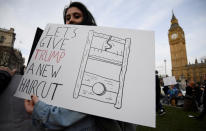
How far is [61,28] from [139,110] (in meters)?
0.90

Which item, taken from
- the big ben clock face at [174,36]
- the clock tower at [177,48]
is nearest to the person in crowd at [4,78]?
the clock tower at [177,48]

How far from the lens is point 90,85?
0.72 m

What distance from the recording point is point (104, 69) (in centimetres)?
74

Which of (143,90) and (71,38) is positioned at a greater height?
(71,38)

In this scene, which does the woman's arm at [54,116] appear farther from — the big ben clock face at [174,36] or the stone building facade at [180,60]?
the big ben clock face at [174,36]

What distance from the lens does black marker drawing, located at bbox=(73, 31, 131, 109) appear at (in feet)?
2.28

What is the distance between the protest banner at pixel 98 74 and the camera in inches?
25.6

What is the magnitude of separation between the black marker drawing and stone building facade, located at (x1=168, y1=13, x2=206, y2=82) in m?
64.8

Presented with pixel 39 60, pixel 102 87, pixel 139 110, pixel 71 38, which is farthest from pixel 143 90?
pixel 39 60

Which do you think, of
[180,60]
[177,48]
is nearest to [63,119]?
[177,48]

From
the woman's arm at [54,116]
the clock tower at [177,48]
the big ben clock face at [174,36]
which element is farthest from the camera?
the big ben clock face at [174,36]

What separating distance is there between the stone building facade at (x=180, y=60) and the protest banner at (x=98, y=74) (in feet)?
212

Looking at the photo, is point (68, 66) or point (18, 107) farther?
point (18, 107)

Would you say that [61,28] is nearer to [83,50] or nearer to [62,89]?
[83,50]
